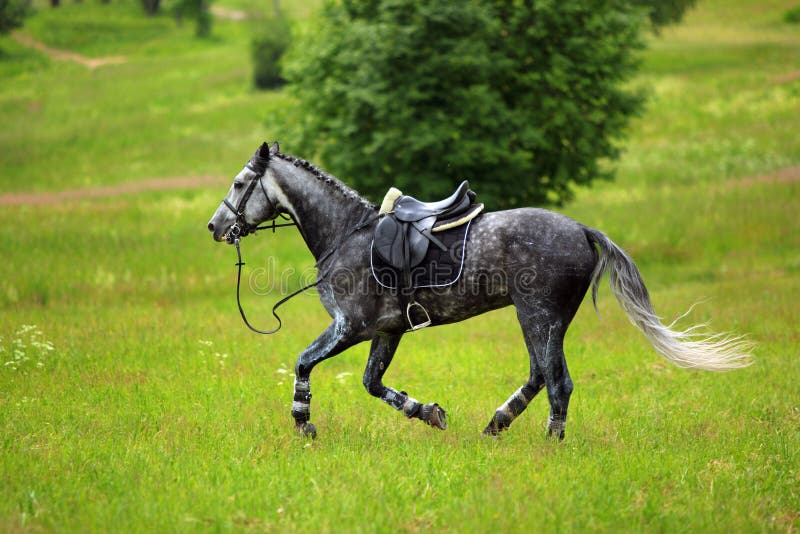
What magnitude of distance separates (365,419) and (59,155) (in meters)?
36.9

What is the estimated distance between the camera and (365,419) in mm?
8805

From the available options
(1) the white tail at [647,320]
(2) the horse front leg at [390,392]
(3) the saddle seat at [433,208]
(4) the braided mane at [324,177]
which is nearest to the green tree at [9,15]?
(4) the braided mane at [324,177]

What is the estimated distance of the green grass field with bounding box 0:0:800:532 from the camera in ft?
19.7

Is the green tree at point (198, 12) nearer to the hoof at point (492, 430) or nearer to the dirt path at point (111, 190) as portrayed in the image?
the dirt path at point (111, 190)

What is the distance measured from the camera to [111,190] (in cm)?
3206

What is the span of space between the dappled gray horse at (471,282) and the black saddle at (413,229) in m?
0.18

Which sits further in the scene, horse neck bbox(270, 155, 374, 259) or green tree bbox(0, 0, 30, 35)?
green tree bbox(0, 0, 30, 35)

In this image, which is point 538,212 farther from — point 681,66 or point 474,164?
point 681,66

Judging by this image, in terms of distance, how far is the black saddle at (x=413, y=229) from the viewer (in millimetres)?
7863

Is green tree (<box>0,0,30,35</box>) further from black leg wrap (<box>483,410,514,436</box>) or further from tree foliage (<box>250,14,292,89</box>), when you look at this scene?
black leg wrap (<box>483,410,514,436</box>)

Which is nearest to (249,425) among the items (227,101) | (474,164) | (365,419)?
(365,419)

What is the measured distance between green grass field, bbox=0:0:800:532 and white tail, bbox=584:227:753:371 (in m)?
0.81

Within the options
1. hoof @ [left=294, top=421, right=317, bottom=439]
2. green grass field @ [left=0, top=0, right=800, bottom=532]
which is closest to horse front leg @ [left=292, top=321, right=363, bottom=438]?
hoof @ [left=294, top=421, right=317, bottom=439]

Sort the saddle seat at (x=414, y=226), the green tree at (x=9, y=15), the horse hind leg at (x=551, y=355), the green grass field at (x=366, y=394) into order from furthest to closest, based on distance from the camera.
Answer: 1. the green tree at (x=9, y=15)
2. the saddle seat at (x=414, y=226)
3. the horse hind leg at (x=551, y=355)
4. the green grass field at (x=366, y=394)
